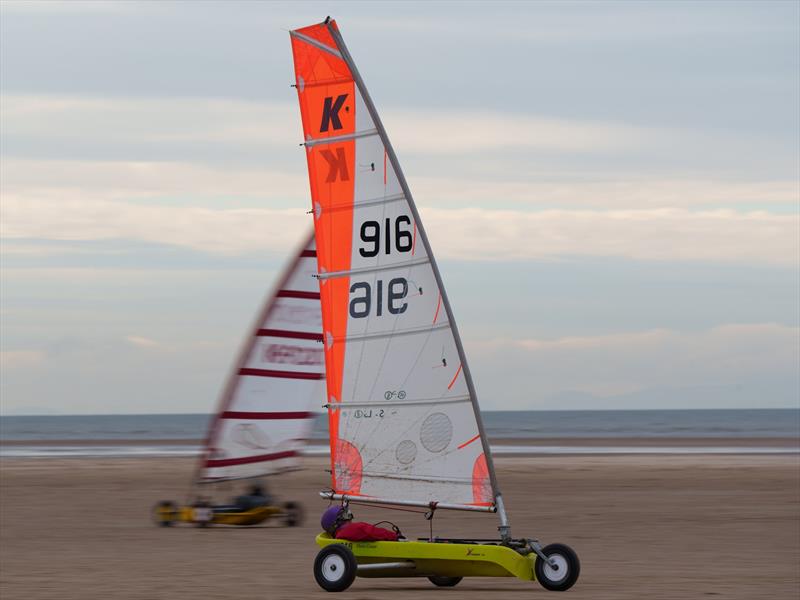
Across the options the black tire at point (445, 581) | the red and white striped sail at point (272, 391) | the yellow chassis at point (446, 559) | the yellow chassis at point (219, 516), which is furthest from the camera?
the red and white striped sail at point (272, 391)

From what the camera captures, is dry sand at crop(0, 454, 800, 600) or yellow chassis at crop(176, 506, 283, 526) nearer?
dry sand at crop(0, 454, 800, 600)

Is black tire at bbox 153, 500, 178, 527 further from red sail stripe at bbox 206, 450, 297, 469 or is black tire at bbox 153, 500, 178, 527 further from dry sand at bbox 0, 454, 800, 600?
red sail stripe at bbox 206, 450, 297, 469

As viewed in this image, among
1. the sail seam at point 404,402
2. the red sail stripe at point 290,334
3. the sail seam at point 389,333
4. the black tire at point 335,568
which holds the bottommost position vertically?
the black tire at point 335,568

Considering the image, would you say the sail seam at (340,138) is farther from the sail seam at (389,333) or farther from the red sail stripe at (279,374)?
the red sail stripe at (279,374)

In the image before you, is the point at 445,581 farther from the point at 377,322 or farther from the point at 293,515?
the point at 293,515

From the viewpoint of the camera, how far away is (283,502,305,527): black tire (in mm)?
22328

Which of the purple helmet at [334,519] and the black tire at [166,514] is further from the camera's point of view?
the black tire at [166,514]

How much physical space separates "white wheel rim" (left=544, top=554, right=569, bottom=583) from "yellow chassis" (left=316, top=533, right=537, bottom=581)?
0.53 ft

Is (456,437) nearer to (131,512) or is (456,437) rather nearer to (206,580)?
(206,580)

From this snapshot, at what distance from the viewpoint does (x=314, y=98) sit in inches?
550

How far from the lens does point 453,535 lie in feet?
67.7

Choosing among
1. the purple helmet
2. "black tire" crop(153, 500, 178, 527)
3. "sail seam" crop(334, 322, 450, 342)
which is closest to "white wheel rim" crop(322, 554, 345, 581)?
the purple helmet

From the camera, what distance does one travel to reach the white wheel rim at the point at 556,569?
1339cm

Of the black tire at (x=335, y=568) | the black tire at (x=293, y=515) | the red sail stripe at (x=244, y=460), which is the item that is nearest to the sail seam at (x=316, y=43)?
the black tire at (x=335, y=568)
